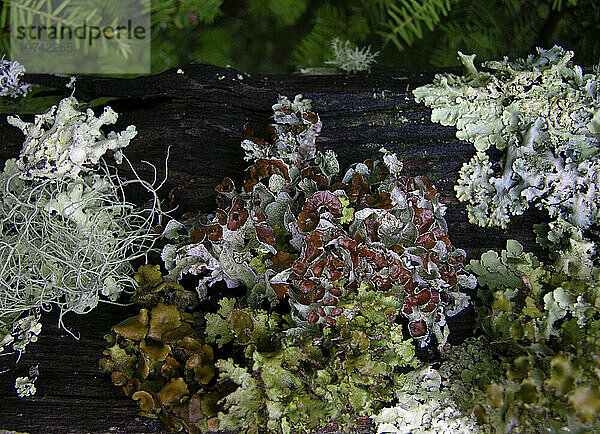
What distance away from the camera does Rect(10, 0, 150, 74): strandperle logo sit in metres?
2.43

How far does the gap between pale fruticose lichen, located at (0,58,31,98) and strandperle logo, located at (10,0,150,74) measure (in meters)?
0.14

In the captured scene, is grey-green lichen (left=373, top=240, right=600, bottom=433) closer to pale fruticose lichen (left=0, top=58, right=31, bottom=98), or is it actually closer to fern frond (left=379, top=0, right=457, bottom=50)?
fern frond (left=379, top=0, right=457, bottom=50)

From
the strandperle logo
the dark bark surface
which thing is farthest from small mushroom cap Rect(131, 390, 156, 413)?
the strandperle logo

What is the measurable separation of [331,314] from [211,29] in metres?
2.49

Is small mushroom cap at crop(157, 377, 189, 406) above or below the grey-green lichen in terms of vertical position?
below

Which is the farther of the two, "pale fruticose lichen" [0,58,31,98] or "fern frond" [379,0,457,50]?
"fern frond" [379,0,457,50]

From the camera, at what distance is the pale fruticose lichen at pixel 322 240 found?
161 centimetres

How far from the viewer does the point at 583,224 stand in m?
1.82

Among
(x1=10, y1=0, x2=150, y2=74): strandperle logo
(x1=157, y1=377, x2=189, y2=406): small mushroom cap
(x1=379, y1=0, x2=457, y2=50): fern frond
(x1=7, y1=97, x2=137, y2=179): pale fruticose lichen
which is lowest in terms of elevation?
(x1=157, y1=377, x2=189, y2=406): small mushroom cap

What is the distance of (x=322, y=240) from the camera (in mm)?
1606

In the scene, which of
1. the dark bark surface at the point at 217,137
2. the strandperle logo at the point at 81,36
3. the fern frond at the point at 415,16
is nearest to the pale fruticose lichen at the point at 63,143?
the dark bark surface at the point at 217,137

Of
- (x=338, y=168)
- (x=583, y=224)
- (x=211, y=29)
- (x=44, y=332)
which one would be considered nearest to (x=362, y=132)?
(x=338, y=168)

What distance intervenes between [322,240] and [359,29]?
205cm

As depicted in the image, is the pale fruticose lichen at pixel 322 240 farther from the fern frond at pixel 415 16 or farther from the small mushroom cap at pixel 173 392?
Result: the fern frond at pixel 415 16
